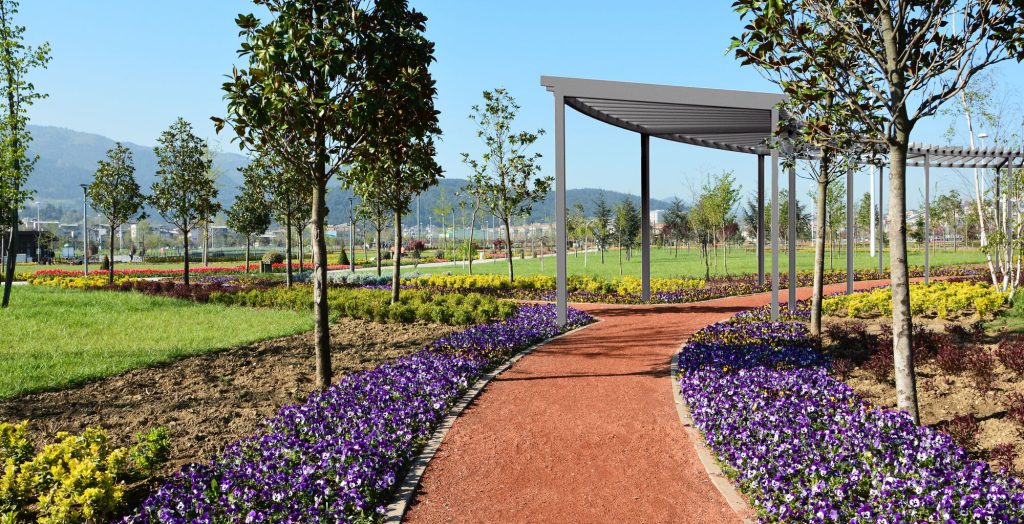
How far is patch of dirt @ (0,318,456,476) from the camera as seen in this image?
6.28 metres

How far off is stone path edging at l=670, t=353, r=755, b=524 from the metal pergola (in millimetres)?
4513

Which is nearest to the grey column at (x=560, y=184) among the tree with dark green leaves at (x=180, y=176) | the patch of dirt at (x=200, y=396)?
the patch of dirt at (x=200, y=396)

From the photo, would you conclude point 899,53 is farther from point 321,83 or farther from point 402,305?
point 402,305

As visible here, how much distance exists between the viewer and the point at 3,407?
7.27m

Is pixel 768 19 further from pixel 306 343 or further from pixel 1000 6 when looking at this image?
pixel 306 343

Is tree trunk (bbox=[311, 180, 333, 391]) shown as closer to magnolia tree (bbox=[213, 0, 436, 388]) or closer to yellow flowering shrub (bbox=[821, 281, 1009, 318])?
magnolia tree (bbox=[213, 0, 436, 388])

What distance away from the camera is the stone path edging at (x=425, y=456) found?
446 cm

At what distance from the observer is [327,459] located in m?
4.75

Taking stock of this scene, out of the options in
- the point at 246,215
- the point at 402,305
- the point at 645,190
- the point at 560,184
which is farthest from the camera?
the point at 246,215

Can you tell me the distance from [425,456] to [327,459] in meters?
1.00

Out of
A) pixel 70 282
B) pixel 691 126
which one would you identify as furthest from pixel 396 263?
pixel 70 282

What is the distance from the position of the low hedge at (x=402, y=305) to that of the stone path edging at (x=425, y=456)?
392 cm

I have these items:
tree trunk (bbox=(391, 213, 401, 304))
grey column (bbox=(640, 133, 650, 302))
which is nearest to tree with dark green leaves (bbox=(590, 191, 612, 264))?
grey column (bbox=(640, 133, 650, 302))

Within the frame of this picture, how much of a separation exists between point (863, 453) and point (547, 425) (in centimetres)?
290
